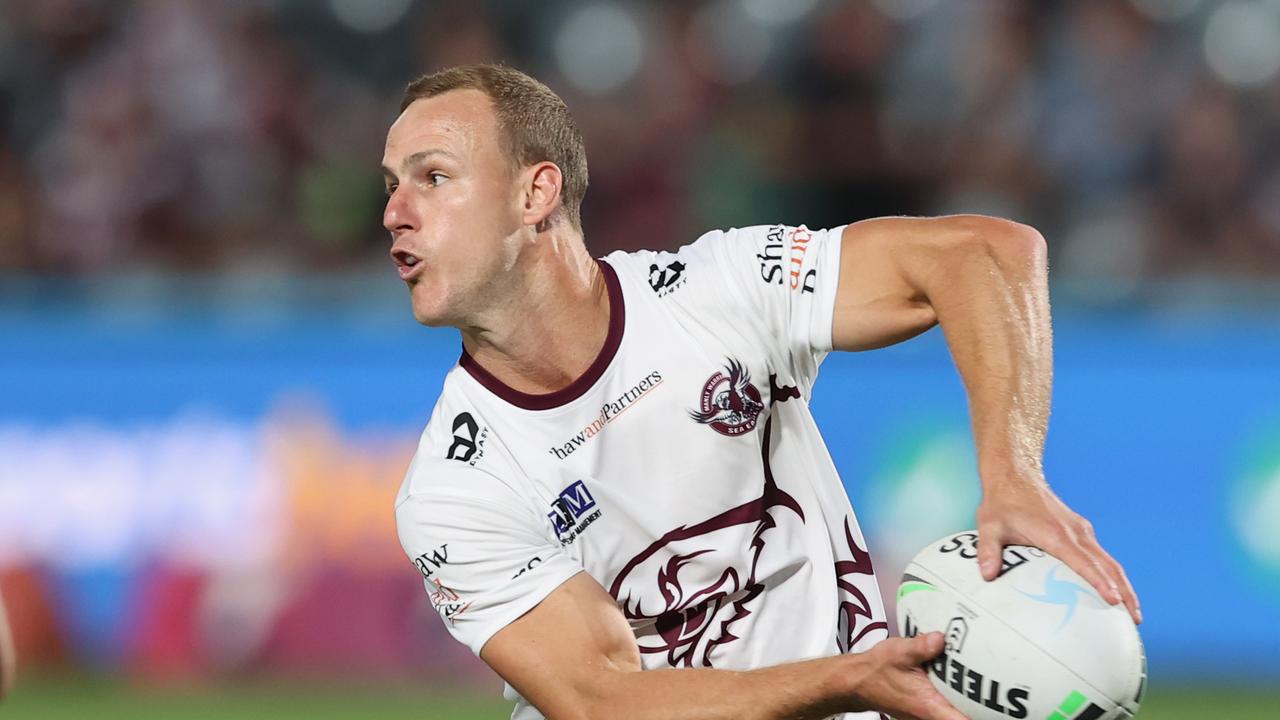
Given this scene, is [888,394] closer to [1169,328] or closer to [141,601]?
[1169,328]

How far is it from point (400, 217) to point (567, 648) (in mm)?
1212

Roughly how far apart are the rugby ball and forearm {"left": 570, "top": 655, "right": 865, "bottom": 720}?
9.3 inches

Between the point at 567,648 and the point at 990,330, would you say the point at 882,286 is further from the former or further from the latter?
the point at 567,648

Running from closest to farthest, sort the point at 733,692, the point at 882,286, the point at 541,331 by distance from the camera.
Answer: the point at 733,692 → the point at 882,286 → the point at 541,331

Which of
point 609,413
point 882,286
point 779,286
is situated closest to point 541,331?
point 609,413

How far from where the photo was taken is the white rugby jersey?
4.60 meters

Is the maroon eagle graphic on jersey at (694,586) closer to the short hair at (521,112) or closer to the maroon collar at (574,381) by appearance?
the maroon collar at (574,381)

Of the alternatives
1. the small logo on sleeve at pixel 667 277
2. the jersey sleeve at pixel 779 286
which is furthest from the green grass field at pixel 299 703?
the jersey sleeve at pixel 779 286

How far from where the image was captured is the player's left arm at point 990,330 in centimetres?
372

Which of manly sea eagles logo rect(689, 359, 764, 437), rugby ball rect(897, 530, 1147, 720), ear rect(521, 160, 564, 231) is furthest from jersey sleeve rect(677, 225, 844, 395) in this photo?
rugby ball rect(897, 530, 1147, 720)

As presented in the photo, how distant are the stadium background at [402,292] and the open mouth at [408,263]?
4441 millimetres

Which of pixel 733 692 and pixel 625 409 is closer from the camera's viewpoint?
pixel 733 692

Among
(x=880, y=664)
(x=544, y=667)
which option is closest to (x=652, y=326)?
(x=544, y=667)

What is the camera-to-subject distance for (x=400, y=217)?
15.3 feet
